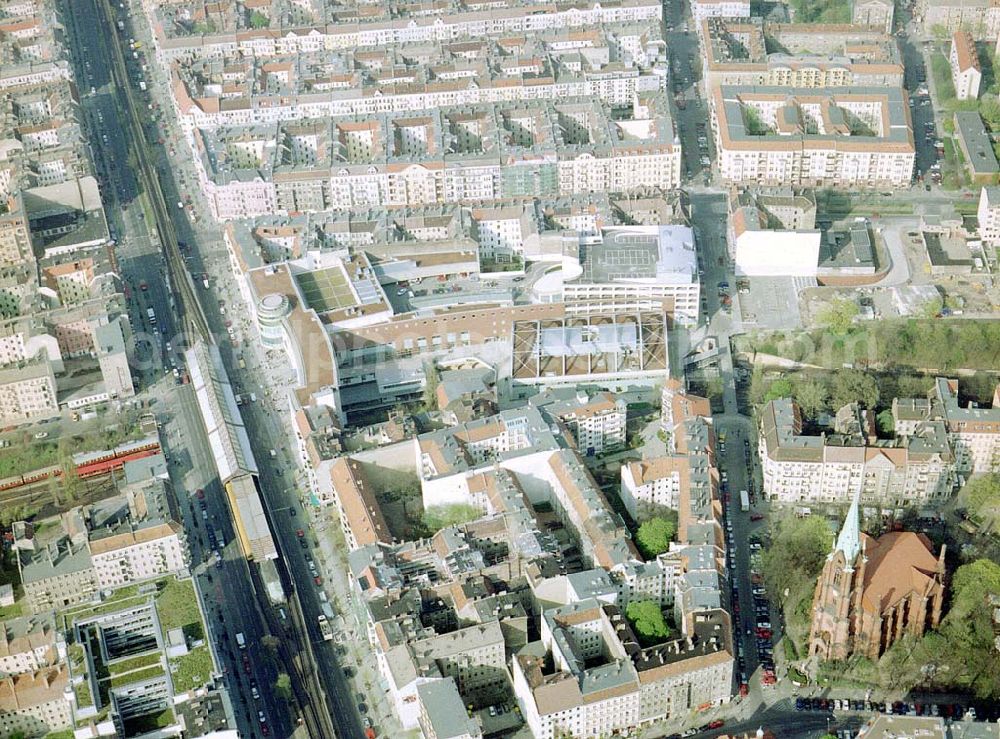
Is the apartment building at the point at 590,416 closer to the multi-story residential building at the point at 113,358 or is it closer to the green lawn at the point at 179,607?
the green lawn at the point at 179,607

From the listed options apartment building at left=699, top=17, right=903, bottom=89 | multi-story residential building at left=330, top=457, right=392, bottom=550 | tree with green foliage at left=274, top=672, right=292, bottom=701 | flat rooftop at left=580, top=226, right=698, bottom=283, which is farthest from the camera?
apartment building at left=699, top=17, right=903, bottom=89

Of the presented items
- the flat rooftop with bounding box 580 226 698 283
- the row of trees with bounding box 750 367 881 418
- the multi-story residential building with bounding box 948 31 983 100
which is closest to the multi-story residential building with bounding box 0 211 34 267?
the flat rooftop with bounding box 580 226 698 283

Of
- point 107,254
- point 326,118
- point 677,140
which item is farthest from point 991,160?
point 107,254

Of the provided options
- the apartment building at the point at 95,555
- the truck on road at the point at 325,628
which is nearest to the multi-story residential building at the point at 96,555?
the apartment building at the point at 95,555

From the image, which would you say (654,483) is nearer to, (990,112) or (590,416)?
(590,416)

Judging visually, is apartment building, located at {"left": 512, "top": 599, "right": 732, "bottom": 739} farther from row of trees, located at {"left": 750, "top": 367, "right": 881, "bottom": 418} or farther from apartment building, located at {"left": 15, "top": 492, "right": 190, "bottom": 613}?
apartment building, located at {"left": 15, "top": 492, "right": 190, "bottom": 613}

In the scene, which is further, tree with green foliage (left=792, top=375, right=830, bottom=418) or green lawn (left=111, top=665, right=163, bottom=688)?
tree with green foliage (left=792, top=375, right=830, bottom=418)

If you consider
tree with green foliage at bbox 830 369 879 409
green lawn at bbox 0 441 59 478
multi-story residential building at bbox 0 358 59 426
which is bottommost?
tree with green foliage at bbox 830 369 879 409
